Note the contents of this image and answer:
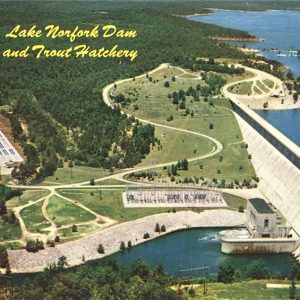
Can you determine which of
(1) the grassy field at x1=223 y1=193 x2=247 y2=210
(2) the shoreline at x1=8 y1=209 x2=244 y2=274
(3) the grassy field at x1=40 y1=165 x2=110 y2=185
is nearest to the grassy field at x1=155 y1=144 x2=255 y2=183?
(1) the grassy field at x1=223 y1=193 x2=247 y2=210

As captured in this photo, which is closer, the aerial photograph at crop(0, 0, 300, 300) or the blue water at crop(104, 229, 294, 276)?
the aerial photograph at crop(0, 0, 300, 300)

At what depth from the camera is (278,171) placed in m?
90.0

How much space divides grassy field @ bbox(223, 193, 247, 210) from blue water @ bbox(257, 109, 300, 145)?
26.1 metres

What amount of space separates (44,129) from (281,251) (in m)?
53.5

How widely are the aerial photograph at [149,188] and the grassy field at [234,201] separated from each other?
26cm

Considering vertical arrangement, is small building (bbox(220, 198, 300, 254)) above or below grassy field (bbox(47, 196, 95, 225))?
below

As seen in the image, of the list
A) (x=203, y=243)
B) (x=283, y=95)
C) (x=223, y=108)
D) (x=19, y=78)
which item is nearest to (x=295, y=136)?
(x=223, y=108)

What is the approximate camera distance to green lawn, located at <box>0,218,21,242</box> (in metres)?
73.9

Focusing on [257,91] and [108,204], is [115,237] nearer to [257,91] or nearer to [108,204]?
[108,204]

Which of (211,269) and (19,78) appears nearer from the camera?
(211,269)

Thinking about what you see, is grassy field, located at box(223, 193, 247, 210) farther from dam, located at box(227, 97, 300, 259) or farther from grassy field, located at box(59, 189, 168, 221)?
grassy field, located at box(59, 189, 168, 221)

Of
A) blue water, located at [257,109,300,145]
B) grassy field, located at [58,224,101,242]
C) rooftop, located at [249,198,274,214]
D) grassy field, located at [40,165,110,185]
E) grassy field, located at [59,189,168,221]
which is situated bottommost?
grassy field, located at [58,224,101,242]

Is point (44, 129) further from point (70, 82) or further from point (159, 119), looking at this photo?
point (70, 82)

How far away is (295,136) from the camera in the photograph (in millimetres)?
115812
